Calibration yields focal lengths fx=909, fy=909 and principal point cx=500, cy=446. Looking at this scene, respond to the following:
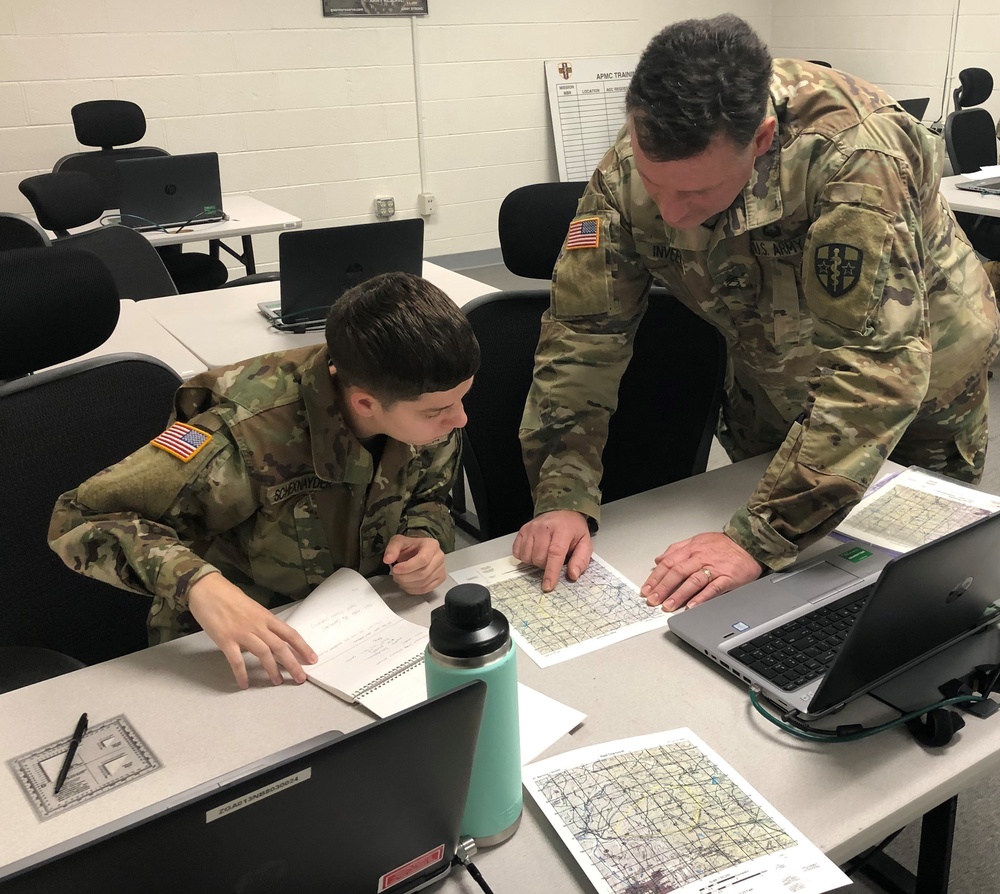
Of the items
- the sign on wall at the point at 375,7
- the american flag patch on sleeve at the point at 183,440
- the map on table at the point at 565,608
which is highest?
the sign on wall at the point at 375,7

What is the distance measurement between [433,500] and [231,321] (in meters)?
1.26

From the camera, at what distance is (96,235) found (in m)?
2.72

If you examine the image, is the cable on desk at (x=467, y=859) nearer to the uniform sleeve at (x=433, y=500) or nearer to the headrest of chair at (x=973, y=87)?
the uniform sleeve at (x=433, y=500)

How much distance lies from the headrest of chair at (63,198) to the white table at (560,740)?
268 centimetres

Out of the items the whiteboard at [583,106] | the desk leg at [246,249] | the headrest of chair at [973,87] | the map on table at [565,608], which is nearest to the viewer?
the map on table at [565,608]

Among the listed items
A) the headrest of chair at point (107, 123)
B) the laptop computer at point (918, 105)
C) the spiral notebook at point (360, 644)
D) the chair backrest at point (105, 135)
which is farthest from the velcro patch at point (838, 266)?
the laptop computer at point (918, 105)

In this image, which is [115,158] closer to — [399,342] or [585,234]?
[585,234]

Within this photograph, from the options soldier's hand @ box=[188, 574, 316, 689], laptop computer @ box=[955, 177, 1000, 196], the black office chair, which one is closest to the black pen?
soldier's hand @ box=[188, 574, 316, 689]

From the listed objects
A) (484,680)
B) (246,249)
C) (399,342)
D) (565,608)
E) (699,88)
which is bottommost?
(246,249)

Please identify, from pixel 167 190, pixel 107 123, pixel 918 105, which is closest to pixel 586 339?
pixel 167 190

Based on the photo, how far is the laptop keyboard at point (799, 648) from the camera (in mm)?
1005

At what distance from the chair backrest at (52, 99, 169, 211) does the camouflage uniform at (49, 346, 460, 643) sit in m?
3.07

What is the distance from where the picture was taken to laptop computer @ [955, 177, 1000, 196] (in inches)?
155

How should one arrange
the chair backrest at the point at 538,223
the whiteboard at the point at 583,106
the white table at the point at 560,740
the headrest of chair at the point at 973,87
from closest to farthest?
the white table at the point at 560,740
the chair backrest at the point at 538,223
the headrest of chair at the point at 973,87
the whiteboard at the point at 583,106
